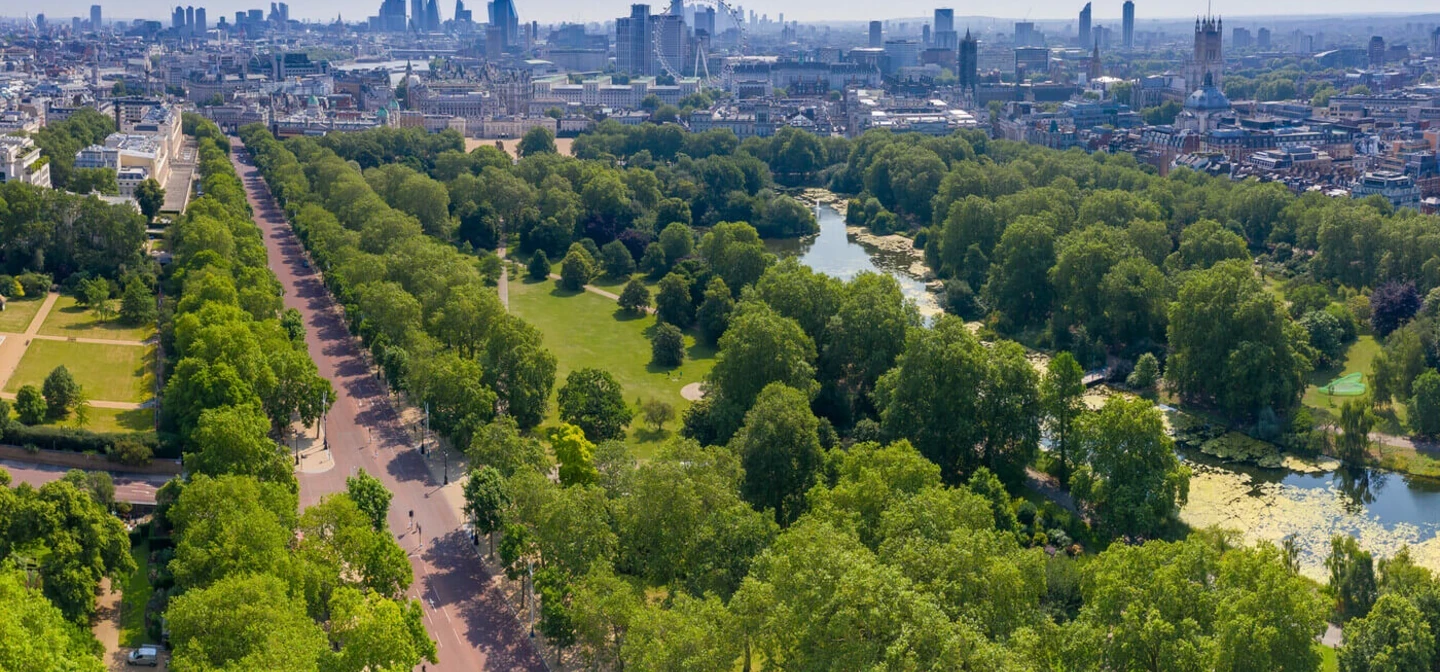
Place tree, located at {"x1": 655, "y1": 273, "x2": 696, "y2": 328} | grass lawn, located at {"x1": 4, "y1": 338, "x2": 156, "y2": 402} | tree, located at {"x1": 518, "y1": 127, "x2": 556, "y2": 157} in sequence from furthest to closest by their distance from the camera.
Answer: tree, located at {"x1": 518, "y1": 127, "x2": 556, "y2": 157}
tree, located at {"x1": 655, "y1": 273, "x2": 696, "y2": 328}
grass lawn, located at {"x1": 4, "y1": 338, "x2": 156, "y2": 402}

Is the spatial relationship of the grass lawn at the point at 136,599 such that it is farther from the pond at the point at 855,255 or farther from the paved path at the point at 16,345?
the pond at the point at 855,255

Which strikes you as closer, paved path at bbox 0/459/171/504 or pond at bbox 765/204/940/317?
paved path at bbox 0/459/171/504

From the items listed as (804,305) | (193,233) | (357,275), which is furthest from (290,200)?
(804,305)

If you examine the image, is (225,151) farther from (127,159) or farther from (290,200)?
(290,200)

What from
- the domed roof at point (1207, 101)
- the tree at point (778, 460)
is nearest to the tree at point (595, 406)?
the tree at point (778, 460)

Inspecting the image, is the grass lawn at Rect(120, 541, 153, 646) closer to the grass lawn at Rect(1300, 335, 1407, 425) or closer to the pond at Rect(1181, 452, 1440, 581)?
the pond at Rect(1181, 452, 1440, 581)

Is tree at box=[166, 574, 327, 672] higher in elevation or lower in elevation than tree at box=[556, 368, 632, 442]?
lower

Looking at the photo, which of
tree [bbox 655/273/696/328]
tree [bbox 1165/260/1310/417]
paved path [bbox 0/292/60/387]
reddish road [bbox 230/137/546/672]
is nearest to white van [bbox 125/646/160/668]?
reddish road [bbox 230/137/546/672]
